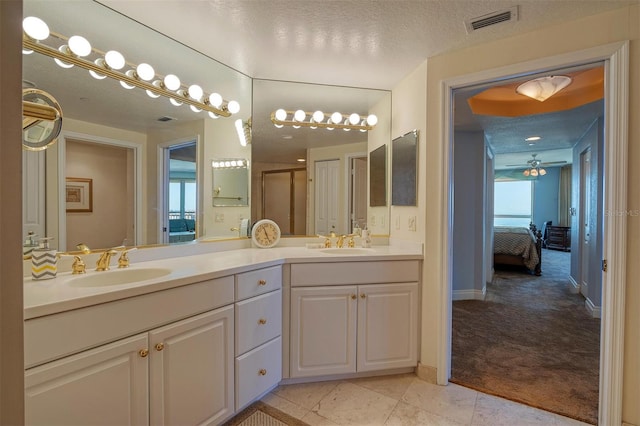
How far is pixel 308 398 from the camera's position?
192 cm

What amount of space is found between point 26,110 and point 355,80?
2267 millimetres

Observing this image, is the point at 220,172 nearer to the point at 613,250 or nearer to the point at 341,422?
the point at 341,422

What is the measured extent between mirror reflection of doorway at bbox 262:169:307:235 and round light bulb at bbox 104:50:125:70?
46.6 inches

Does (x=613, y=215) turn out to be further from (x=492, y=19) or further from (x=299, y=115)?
(x=299, y=115)

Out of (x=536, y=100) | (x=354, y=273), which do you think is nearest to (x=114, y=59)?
(x=354, y=273)

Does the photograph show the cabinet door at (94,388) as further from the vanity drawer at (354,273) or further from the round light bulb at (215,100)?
the round light bulb at (215,100)

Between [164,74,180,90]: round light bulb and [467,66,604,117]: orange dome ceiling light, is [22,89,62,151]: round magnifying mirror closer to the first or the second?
[164,74,180,90]: round light bulb

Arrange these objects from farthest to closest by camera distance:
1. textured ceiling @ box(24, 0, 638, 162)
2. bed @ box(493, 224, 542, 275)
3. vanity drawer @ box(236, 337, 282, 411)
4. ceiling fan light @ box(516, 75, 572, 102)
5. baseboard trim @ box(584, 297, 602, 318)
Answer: bed @ box(493, 224, 542, 275) < baseboard trim @ box(584, 297, 602, 318) < ceiling fan light @ box(516, 75, 572, 102) < vanity drawer @ box(236, 337, 282, 411) < textured ceiling @ box(24, 0, 638, 162)

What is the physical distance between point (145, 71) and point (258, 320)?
1.59 meters

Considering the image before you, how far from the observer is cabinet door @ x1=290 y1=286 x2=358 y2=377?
6.54 feet

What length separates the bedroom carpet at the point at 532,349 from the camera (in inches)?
78.0

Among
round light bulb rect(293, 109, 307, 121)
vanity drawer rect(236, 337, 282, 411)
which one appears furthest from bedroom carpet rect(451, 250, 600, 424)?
round light bulb rect(293, 109, 307, 121)

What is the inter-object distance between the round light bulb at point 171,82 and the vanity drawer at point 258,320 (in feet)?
4.58

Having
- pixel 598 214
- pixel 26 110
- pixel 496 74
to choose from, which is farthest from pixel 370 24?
pixel 598 214
